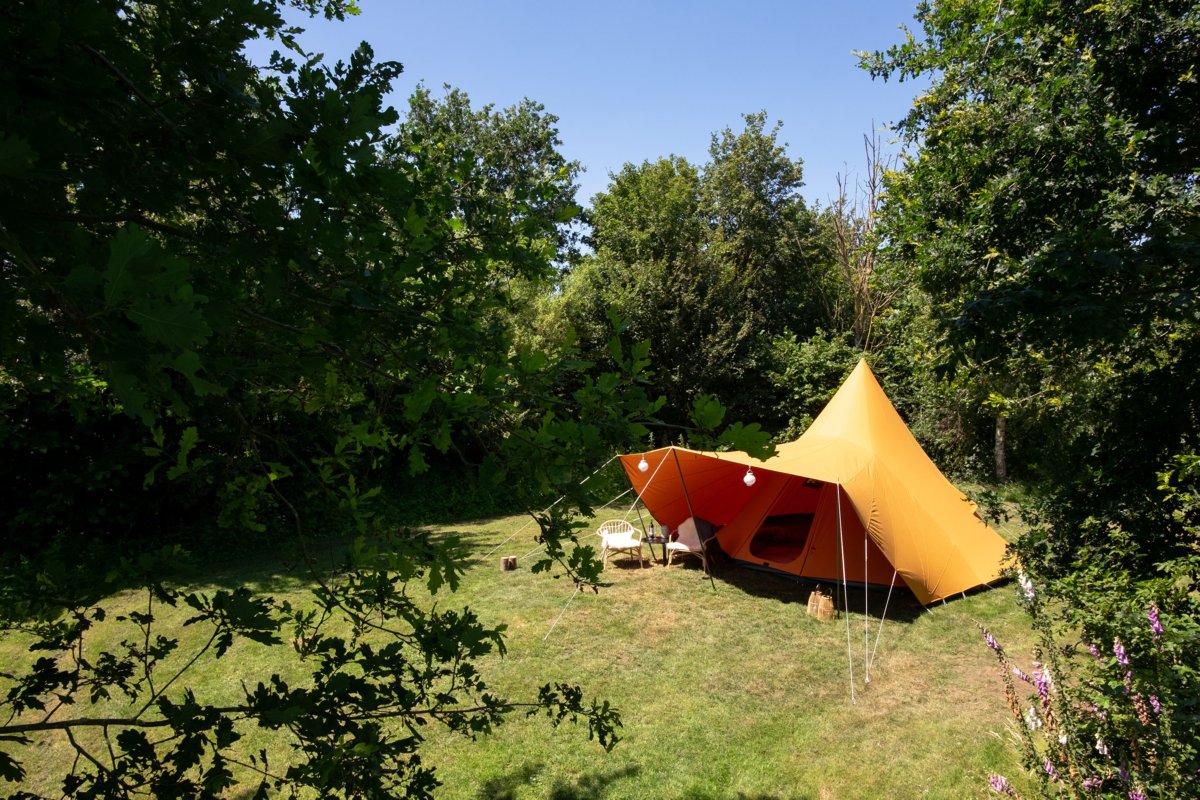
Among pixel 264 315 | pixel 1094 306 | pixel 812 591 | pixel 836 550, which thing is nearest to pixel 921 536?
pixel 836 550

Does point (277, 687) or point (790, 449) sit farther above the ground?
point (790, 449)

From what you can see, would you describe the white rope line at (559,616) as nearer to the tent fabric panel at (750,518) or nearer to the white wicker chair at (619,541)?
the white wicker chair at (619,541)

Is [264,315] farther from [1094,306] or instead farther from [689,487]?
[689,487]

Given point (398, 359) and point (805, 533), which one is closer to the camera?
point (398, 359)

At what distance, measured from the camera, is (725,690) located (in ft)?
16.8

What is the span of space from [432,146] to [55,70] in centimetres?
129

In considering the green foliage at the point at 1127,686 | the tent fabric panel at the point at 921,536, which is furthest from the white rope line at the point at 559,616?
the green foliage at the point at 1127,686

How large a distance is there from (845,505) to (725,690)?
9.68ft

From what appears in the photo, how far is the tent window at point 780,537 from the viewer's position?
8008 mm

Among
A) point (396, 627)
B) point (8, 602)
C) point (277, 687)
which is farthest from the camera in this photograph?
point (396, 627)

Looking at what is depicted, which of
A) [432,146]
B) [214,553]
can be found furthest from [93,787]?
[214,553]

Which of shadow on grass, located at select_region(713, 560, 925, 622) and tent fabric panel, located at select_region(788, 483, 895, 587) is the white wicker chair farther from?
tent fabric panel, located at select_region(788, 483, 895, 587)

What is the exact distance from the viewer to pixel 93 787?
129 cm

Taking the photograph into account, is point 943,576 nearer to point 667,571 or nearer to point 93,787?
point 667,571
